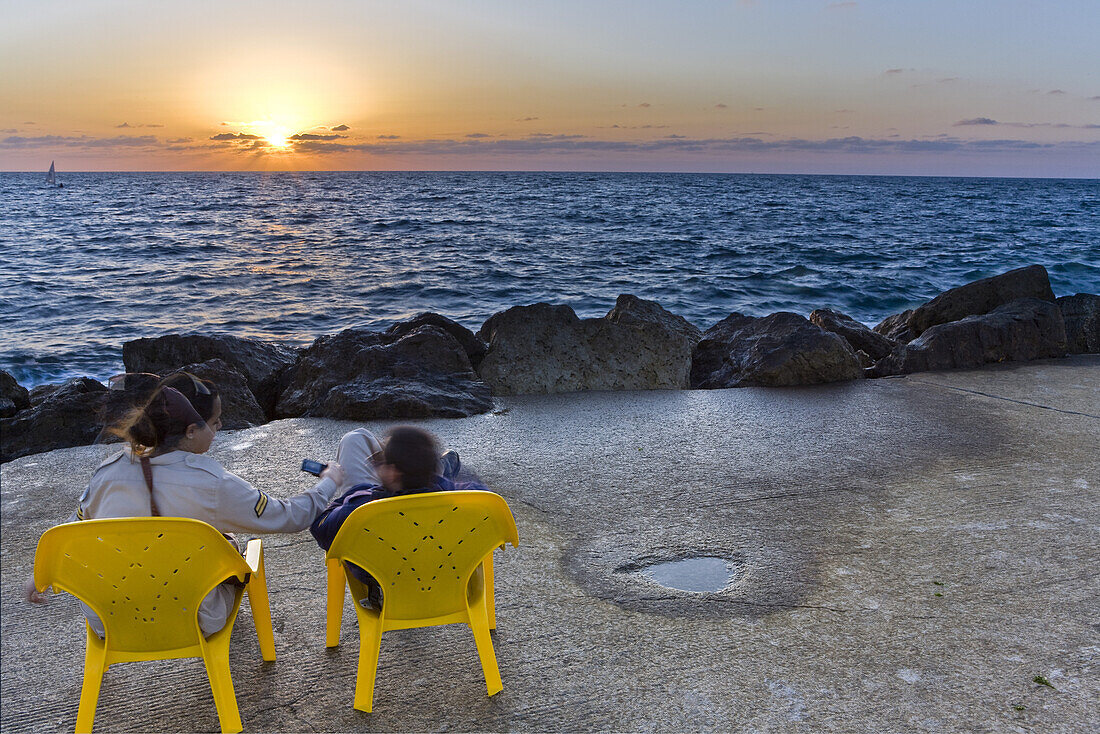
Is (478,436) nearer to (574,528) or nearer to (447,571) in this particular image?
(574,528)

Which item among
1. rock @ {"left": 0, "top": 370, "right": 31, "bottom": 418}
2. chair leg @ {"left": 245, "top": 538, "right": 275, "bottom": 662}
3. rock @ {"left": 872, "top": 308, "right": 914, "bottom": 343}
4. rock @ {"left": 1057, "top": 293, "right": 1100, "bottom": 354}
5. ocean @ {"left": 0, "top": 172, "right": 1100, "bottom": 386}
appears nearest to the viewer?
chair leg @ {"left": 245, "top": 538, "right": 275, "bottom": 662}

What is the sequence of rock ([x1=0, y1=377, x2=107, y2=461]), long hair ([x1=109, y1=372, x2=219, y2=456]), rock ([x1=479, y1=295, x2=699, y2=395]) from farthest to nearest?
rock ([x1=479, y1=295, x2=699, y2=395])
rock ([x1=0, y1=377, x2=107, y2=461])
long hair ([x1=109, y1=372, x2=219, y2=456])

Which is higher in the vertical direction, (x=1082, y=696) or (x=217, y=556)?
(x=217, y=556)

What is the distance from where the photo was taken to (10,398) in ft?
24.3

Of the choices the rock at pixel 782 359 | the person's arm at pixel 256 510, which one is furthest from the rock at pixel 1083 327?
the person's arm at pixel 256 510

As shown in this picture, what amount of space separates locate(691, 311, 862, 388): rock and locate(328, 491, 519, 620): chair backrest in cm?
524

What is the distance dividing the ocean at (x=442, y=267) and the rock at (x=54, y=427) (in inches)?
230

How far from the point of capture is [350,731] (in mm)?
2729

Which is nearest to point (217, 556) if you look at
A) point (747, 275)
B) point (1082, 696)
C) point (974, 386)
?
point (1082, 696)

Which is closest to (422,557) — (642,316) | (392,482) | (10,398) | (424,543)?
(424,543)

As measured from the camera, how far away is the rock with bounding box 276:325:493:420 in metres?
6.52

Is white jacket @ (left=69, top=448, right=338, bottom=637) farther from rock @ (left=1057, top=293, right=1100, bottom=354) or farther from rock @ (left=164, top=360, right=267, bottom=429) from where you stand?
rock @ (left=1057, top=293, right=1100, bottom=354)

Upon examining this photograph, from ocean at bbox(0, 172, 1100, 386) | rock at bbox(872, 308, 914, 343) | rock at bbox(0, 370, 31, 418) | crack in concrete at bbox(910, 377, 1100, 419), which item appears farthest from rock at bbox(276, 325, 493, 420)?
ocean at bbox(0, 172, 1100, 386)

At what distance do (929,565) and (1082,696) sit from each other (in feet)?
3.34
